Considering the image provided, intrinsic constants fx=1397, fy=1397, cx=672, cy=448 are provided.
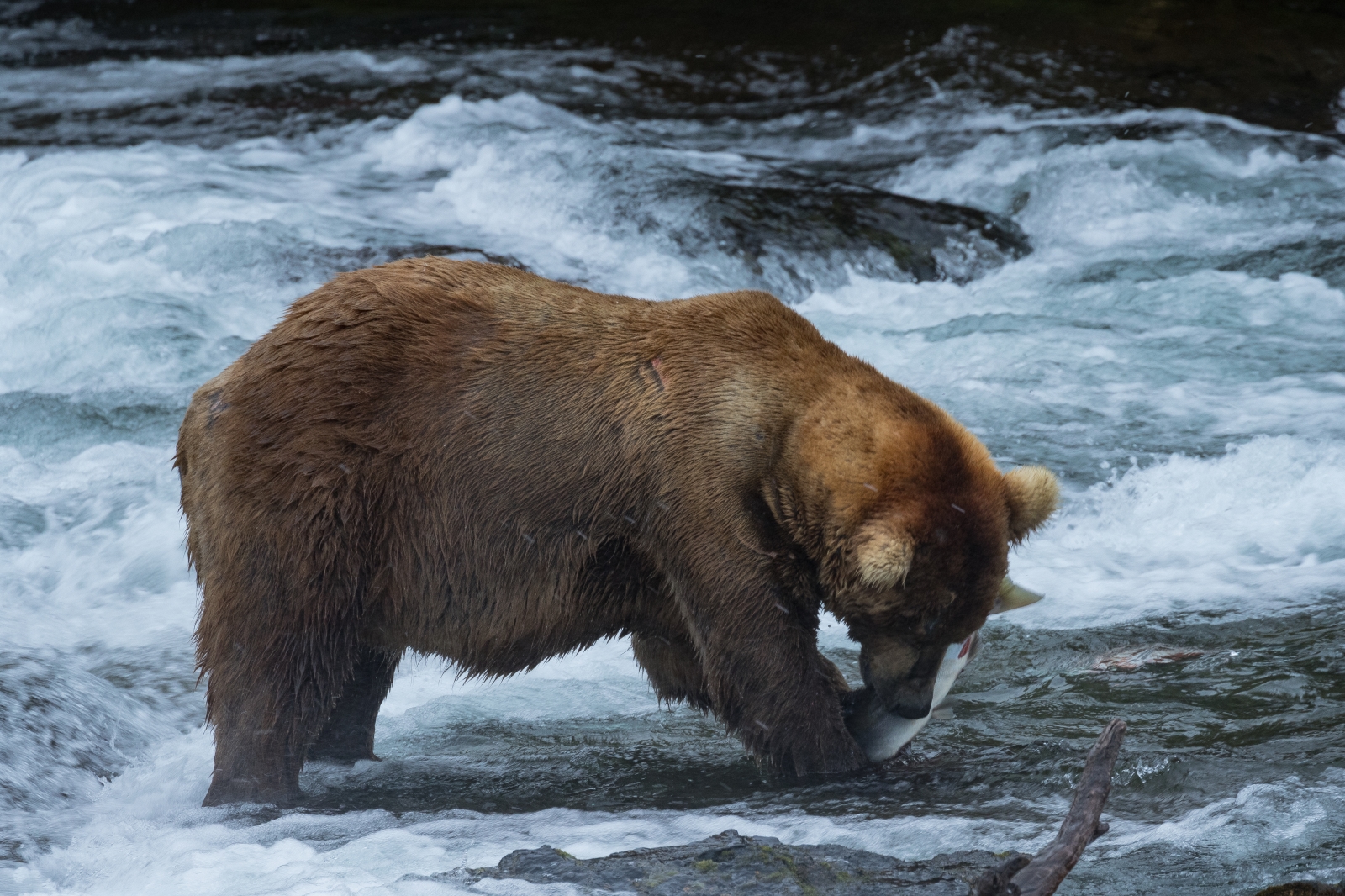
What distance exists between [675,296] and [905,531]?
676 centimetres

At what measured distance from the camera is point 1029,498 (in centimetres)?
452

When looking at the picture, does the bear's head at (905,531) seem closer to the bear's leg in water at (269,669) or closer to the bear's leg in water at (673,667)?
the bear's leg in water at (673,667)

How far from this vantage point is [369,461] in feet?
14.4

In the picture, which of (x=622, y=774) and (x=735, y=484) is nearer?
(x=735, y=484)

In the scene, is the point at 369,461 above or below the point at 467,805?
above

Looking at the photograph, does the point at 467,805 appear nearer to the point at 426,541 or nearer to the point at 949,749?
the point at 426,541

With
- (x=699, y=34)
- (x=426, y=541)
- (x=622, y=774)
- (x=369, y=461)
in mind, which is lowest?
(x=622, y=774)

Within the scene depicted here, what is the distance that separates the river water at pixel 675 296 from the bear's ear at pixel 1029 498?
70 cm

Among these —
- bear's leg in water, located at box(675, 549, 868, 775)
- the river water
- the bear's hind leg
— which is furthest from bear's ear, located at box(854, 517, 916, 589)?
the bear's hind leg

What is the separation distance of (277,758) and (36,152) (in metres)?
10.6

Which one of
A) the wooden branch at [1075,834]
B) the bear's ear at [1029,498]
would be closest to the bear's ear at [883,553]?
the bear's ear at [1029,498]

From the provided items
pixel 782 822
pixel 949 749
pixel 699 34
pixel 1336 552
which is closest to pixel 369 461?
pixel 782 822

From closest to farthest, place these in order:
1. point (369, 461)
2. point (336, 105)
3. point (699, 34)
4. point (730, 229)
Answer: point (369, 461), point (730, 229), point (336, 105), point (699, 34)

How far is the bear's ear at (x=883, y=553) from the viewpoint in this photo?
4.02 meters
